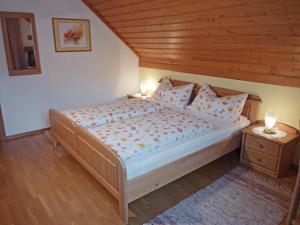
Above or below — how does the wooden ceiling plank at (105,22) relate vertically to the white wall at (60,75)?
above

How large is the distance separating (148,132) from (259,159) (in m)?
1.36

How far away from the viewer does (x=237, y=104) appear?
3010mm

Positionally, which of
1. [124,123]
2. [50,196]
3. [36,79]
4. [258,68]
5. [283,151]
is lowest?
[50,196]

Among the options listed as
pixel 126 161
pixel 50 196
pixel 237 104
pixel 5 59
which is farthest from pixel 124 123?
pixel 5 59

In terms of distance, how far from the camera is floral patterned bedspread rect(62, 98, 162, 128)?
9.11ft

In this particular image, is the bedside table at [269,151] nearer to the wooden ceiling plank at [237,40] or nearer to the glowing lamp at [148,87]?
the wooden ceiling plank at [237,40]

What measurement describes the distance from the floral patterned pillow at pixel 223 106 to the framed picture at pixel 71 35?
86.5 inches

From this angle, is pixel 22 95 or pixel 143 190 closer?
pixel 143 190

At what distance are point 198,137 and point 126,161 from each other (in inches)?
35.5

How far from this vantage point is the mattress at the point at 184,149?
199 centimetres

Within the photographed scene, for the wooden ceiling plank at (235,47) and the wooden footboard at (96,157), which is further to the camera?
the wooden ceiling plank at (235,47)

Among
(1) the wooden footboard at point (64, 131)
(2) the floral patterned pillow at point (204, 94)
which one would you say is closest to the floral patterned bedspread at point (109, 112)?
(1) the wooden footboard at point (64, 131)

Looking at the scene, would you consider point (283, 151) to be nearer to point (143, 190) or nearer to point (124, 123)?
point (143, 190)

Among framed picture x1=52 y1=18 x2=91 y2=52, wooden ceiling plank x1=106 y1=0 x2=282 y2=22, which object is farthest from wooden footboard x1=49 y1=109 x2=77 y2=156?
wooden ceiling plank x1=106 y1=0 x2=282 y2=22
